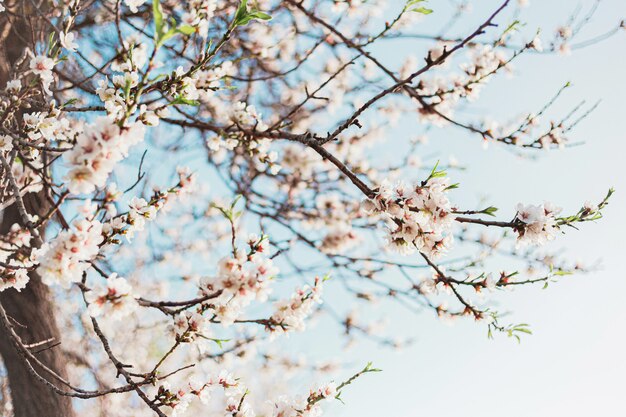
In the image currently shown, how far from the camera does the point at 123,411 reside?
26.2ft

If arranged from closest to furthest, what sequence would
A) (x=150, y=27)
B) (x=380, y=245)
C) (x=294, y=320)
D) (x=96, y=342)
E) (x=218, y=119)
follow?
(x=294, y=320)
(x=150, y=27)
(x=380, y=245)
(x=218, y=119)
(x=96, y=342)

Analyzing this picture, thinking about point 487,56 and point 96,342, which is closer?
point 487,56

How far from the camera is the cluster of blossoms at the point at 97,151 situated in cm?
122

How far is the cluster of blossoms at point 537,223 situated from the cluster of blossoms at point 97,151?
1.37 metres

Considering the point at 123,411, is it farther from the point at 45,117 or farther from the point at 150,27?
the point at 45,117

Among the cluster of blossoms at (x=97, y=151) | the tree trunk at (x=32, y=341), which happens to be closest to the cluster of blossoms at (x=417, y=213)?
the cluster of blossoms at (x=97, y=151)

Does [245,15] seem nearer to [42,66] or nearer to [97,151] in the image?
[97,151]

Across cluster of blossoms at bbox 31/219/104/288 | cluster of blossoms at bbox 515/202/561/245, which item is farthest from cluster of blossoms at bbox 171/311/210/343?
cluster of blossoms at bbox 515/202/561/245

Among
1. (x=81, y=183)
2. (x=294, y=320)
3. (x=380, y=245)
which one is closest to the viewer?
(x=81, y=183)

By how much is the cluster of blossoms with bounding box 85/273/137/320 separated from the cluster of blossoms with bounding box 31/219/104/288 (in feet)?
0.25

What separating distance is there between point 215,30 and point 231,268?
3122 mm

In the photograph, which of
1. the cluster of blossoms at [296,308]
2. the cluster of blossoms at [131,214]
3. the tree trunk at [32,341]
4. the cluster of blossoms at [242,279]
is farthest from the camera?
the tree trunk at [32,341]

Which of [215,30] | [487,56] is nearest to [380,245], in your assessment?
[487,56]

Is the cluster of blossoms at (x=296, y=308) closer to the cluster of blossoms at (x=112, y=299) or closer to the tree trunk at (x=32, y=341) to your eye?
the cluster of blossoms at (x=112, y=299)
